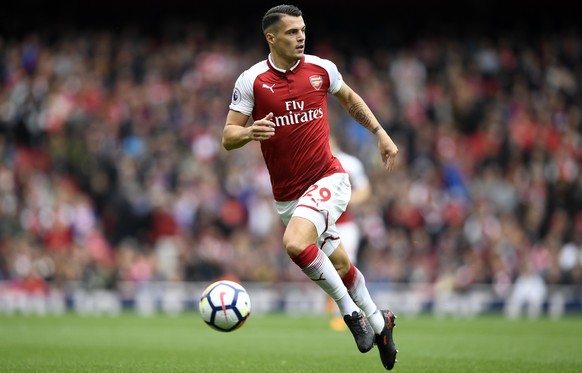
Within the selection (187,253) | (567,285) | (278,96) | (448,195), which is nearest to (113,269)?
(187,253)

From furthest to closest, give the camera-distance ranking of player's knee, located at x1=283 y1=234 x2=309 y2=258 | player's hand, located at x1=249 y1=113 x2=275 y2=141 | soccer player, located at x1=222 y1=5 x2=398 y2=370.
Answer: soccer player, located at x1=222 y1=5 x2=398 y2=370 < player's knee, located at x1=283 y1=234 x2=309 y2=258 < player's hand, located at x1=249 y1=113 x2=275 y2=141

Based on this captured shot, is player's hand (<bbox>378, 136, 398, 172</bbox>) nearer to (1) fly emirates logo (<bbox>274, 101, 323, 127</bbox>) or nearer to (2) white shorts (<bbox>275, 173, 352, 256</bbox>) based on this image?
(2) white shorts (<bbox>275, 173, 352, 256</bbox>)

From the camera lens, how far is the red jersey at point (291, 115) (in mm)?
8739

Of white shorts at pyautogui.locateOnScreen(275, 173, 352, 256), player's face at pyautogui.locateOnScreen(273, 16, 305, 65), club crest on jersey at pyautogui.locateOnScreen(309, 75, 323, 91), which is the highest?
player's face at pyautogui.locateOnScreen(273, 16, 305, 65)

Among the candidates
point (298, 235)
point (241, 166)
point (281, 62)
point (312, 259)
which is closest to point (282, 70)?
point (281, 62)

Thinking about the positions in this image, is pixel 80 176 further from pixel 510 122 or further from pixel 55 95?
pixel 510 122

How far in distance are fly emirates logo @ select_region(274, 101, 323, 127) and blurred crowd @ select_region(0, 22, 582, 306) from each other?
12.8 m

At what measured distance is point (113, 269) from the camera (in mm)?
21547

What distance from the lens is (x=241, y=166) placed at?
23.2 metres

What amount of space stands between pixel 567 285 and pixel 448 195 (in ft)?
11.7

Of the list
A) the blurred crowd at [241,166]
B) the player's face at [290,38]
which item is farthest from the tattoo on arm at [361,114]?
the blurred crowd at [241,166]

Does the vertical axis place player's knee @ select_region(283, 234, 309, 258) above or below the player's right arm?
below

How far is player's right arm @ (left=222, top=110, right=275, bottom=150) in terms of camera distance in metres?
8.09

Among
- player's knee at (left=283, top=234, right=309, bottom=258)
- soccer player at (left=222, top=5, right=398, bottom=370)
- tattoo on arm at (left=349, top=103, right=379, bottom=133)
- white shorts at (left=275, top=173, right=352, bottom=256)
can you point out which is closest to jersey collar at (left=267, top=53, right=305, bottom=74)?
soccer player at (left=222, top=5, right=398, bottom=370)
